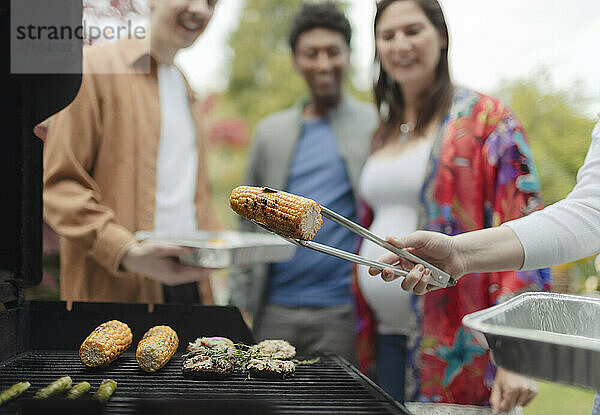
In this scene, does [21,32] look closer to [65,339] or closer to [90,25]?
[90,25]

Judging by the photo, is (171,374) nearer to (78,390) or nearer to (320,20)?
(78,390)

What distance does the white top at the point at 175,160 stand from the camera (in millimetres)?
2424

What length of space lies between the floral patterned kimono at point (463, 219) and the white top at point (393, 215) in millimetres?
67

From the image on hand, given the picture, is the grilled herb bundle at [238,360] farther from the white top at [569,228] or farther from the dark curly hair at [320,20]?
the dark curly hair at [320,20]

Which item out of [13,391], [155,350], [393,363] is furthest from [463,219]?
[13,391]

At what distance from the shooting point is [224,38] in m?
5.04

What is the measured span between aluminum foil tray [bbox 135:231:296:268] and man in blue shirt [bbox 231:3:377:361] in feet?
1.64

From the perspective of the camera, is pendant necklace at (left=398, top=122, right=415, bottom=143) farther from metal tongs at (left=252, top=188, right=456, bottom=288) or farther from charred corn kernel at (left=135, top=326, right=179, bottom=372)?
charred corn kernel at (left=135, top=326, right=179, bottom=372)

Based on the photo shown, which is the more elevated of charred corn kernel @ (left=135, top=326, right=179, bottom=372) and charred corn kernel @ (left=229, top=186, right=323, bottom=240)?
charred corn kernel @ (left=229, top=186, right=323, bottom=240)

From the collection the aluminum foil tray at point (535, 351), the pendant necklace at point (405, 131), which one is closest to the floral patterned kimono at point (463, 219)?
the pendant necklace at point (405, 131)

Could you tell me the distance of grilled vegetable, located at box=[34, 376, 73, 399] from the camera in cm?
122

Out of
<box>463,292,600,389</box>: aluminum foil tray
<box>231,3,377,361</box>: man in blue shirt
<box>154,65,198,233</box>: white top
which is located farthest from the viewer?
<box>231,3,377,361</box>: man in blue shirt

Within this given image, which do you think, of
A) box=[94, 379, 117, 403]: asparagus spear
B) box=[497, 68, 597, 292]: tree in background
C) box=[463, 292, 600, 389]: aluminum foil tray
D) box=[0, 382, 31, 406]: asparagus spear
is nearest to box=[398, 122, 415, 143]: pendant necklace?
box=[497, 68, 597, 292]: tree in background

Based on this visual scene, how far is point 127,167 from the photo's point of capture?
7.47 feet
